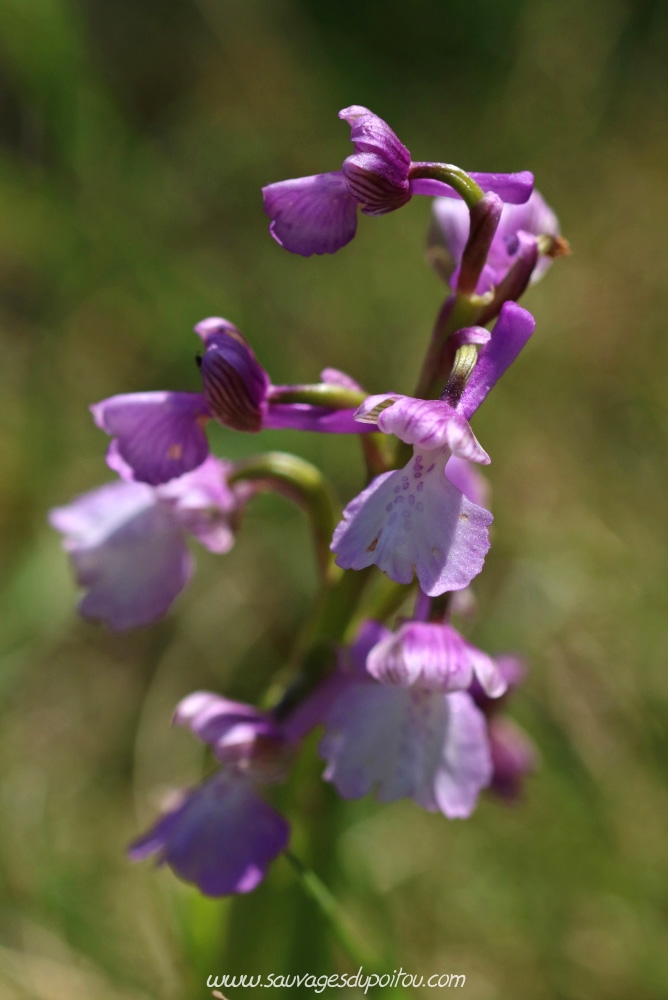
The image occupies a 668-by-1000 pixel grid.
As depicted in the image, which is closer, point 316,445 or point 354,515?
point 354,515

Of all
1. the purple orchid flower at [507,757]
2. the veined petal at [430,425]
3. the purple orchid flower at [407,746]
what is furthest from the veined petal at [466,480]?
the veined petal at [430,425]

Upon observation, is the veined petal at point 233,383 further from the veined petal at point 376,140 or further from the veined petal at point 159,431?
the veined petal at point 376,140

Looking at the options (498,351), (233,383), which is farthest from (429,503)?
(233,383)

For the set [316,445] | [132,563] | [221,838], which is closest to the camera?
[221,838]

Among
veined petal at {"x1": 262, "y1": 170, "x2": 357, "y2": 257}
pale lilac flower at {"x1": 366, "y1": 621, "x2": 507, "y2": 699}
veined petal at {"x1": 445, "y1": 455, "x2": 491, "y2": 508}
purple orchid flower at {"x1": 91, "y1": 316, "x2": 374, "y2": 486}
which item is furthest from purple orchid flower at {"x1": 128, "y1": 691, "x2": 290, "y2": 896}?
veined petal at {"x1": 262, "y1": 170, "x2": 357, "y2": 257}

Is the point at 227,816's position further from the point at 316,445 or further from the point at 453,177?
the point at 316,445

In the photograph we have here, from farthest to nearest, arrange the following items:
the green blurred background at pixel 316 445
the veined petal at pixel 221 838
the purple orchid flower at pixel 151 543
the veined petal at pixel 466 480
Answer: the green blurred background at pixel 316 445 < the veined petal at pixel 466 480 < the purple orchid flower at pixel 151 543 < the veined petal at pixel 221 838

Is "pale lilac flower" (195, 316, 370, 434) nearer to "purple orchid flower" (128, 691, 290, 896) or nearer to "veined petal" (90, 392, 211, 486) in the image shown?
"veined petal" (90, 392, 211, 486)

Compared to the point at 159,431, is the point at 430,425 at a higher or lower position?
higher
